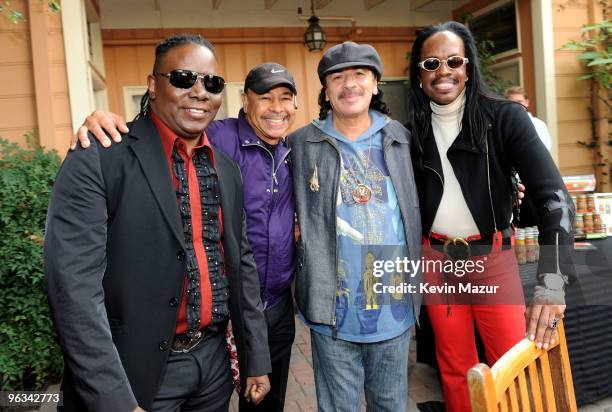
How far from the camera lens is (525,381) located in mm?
1473

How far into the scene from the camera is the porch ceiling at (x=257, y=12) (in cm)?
645

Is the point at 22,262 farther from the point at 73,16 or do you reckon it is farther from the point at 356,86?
the point at 356,86

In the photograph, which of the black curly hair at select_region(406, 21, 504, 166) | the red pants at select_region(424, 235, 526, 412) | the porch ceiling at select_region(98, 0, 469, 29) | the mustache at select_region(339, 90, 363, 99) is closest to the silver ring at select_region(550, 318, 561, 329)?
the red pants at select_region(424, 235, 526, 412)

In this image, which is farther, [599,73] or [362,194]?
[599,73]

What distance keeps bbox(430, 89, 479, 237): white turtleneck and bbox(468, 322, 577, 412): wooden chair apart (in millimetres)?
735

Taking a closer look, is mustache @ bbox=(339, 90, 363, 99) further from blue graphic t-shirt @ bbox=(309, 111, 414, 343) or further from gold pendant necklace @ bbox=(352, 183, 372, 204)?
gold pendant necklace @ bbox=(352, 183, 372, 204)

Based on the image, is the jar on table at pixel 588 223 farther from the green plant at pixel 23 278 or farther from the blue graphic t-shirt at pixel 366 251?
the green plant at pixel 23 278

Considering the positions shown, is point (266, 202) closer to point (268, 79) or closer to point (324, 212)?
point (324, 212)

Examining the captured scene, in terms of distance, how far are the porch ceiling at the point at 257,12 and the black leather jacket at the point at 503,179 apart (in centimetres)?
504

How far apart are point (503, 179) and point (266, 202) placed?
1053mm

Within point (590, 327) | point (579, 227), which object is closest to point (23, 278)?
point (590, 327)

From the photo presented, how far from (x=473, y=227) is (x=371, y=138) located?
62 centimetres

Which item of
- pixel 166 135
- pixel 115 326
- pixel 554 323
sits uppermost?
pixel 166 135

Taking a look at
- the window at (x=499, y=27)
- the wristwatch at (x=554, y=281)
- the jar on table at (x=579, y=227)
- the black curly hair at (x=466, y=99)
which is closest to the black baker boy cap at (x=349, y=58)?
the black curly hair at (x=466, y=99)
